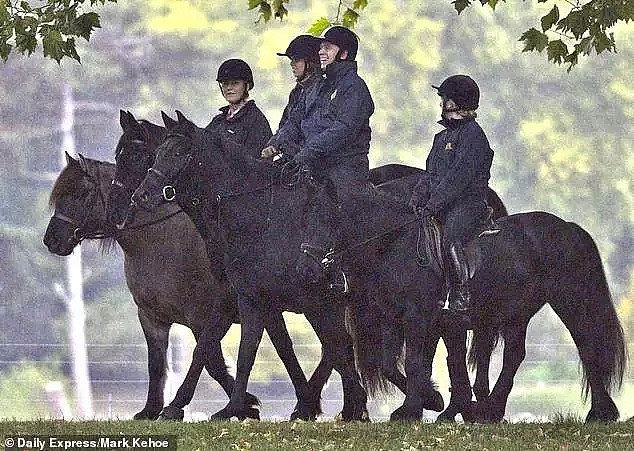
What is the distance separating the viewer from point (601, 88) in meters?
21.2

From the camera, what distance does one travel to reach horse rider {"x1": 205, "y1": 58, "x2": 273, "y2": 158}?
10.6 metres

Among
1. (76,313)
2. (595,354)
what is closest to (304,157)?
(595,354)

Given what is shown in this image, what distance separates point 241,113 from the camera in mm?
10688

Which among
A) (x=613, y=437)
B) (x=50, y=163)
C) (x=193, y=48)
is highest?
(x=193, y=48)

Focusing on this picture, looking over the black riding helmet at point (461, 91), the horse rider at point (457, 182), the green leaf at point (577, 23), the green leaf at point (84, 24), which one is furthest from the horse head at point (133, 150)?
the green leaf at point (577, 23)

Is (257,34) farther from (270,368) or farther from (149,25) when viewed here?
(270,368)

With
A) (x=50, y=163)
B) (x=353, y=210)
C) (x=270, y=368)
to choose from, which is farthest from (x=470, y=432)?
(x=50, y=163)

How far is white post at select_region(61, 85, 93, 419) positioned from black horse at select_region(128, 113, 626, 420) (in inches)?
390

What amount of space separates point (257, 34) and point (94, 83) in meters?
2.40

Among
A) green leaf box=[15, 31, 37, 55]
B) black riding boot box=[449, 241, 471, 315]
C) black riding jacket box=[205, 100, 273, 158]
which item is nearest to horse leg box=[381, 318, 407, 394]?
black riding boot box=[449, 241, 471, 315]

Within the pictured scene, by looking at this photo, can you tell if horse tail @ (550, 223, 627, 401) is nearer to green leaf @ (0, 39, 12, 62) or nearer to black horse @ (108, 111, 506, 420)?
black horse @ (108, 111, 506, 420)

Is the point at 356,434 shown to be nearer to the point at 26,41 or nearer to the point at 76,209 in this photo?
the point at 76,209

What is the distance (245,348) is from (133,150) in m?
1.79

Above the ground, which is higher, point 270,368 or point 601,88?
point 601,88
